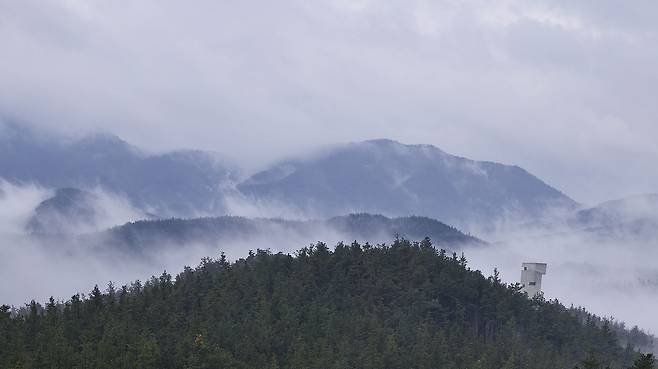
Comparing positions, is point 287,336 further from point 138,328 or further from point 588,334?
point 588,334

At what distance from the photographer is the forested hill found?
399ft

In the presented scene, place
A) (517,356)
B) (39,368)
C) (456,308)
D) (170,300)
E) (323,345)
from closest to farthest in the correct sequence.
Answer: (39,368) → (323,345) → (517,356) → (170,300) → (456,308)

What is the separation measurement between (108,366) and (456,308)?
59.7m

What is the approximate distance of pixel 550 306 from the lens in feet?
549

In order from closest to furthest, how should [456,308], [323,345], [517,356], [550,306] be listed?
1. [323,345]
2. [517,356]
3. [456,308]
4. [550,306]

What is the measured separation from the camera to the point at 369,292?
15462cm

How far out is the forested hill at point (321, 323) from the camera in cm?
12150

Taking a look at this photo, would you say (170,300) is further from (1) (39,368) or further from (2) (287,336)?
(1) (39,368)

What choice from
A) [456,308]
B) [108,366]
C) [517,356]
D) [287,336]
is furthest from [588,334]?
[108,366]

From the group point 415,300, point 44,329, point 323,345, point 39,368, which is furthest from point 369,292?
point 39,368

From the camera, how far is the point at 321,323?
138 metres

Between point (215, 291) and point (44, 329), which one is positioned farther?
point (215, 291)

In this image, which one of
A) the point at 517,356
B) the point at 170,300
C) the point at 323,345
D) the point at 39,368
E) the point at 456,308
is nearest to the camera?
the point at 39,368

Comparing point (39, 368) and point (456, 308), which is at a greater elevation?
point (456, 308)
